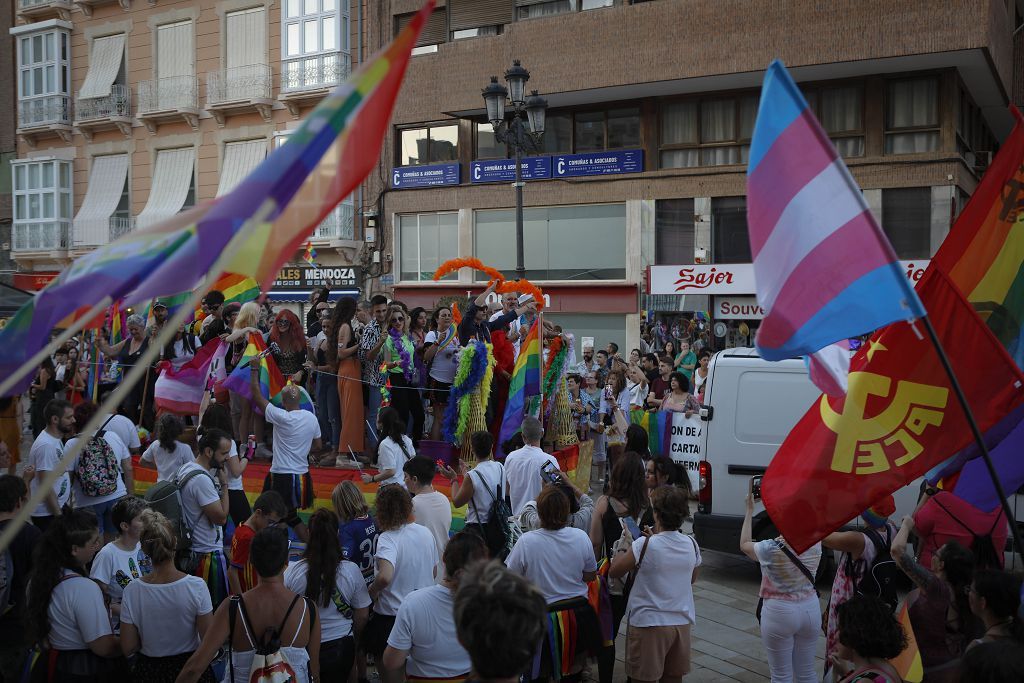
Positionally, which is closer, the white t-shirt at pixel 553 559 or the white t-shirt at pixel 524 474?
the white t-shirt at pixel 553 559

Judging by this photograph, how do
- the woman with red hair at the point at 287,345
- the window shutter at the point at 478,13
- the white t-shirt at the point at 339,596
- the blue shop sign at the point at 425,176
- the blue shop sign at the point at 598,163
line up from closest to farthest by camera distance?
the white t-shirt at the point at 339,596
the woman with red hair at the point at 287,345
the blue shop sign at the point at 598,163
the window shutter at the point at 478,13
the blue shop sign at the point at 425,176

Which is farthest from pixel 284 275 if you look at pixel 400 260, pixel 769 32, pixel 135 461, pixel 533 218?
pixel 135 461

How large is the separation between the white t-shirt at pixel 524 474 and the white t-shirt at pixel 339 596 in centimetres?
189

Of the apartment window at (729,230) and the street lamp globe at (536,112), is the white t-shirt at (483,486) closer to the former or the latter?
the street lamp globe at (536,112)

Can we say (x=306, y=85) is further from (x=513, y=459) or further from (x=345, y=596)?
(x=345, y=596)

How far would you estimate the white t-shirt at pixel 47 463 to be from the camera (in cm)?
696

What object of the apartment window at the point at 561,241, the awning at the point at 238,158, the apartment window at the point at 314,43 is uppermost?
the apartment window at the point at 314,43

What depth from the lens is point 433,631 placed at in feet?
14.6

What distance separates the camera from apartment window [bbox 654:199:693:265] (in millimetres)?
23406

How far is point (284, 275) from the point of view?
2928 centimetres

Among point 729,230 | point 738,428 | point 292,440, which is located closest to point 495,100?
point 738,428

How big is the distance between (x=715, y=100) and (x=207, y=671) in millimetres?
21014

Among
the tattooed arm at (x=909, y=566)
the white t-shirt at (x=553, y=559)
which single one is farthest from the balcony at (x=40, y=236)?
the tattooed arm at (x=909, y=566)

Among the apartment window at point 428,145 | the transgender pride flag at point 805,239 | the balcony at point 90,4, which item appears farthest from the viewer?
the balcony at point 90,4
